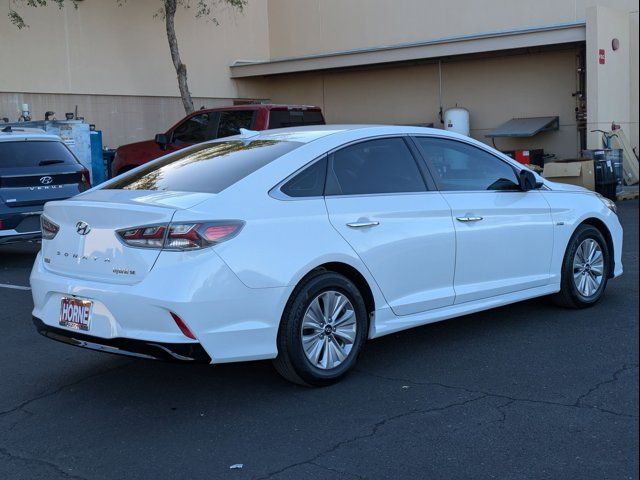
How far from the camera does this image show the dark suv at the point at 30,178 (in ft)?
32.1

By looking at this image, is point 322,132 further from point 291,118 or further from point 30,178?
point 291,118

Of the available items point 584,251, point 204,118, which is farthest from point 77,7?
point 584,251

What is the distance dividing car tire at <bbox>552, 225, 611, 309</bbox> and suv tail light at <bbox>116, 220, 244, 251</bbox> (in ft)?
11.2

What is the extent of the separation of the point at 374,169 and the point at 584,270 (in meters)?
2.47

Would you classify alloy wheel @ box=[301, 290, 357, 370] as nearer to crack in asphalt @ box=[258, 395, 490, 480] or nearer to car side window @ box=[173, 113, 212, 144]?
crack in asphalt @ box=[258, 395, 490, 480]

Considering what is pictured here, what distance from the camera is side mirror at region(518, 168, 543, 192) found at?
21.5 ft

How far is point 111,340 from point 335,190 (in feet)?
5.69

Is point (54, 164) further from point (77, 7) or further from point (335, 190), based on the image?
point (77, 7)

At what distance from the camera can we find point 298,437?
4469mm

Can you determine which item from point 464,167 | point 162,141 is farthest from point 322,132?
point 162,141

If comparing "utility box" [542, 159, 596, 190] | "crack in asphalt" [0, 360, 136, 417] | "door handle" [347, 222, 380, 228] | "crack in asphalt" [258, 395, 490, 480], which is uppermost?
"door handle" [347, 222, 380, 228]

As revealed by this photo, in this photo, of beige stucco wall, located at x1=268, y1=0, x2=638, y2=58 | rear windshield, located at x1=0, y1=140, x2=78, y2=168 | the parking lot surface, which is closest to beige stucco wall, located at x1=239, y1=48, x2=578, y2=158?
beige stucco wall, located at x1=268, y1=0, x2=638, y2=58

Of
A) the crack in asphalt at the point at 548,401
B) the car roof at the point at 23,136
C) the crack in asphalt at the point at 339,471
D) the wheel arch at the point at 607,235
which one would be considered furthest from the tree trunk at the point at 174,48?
the crack in asphalt at the point at 339,471

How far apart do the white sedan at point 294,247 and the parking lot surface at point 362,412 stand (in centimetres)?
36
